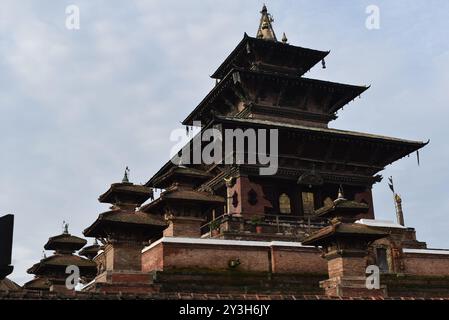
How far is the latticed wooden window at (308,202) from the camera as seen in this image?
29.9 m

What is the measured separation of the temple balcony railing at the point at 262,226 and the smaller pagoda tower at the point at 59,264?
7.12 metres

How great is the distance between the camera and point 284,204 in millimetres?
29844

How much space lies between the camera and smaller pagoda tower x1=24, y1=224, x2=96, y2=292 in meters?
28.3

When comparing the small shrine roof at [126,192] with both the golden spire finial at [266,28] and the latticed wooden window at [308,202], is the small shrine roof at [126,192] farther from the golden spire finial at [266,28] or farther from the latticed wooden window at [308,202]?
the golden spire finial at [266,28]

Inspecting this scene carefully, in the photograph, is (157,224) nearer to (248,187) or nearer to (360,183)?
(248,187)

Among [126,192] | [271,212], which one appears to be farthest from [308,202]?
[126,192]

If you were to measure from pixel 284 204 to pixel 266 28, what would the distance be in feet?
49.4

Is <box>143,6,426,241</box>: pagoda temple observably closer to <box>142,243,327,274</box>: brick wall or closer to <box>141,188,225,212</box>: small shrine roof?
<box>141,188,225,212</box>: small shrine roof

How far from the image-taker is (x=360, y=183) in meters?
31.7

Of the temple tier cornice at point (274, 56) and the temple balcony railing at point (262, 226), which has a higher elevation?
the temple tier cornice at point (274, 56)

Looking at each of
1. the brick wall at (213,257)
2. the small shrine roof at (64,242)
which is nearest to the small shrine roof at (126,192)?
the brick wall at (213,257)
